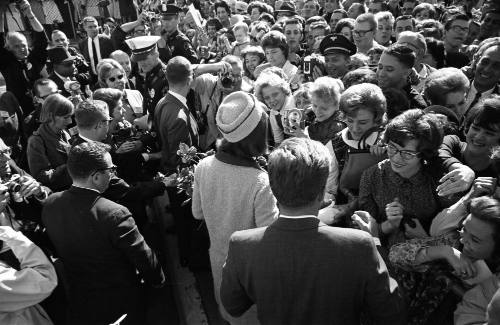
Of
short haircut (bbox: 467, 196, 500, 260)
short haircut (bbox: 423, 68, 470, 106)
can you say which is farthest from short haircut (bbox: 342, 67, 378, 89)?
short haircut (bbox: 467, 196, 500, 260)

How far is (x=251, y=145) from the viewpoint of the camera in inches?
91.7

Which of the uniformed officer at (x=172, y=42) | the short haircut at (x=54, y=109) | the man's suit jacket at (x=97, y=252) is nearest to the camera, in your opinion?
the man's suit jacket at (x=97, y=252)

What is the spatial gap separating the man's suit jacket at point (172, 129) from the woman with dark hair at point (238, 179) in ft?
3.97

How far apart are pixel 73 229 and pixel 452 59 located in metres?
5.07

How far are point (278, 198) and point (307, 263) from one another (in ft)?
0.87

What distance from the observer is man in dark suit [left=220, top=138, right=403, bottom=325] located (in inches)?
59.8

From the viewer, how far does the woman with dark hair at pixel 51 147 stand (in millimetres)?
3314

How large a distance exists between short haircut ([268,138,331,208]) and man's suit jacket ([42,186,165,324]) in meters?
1.16

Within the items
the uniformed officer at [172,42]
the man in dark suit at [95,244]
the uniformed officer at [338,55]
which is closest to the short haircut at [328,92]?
the uniformed officer at [338,55]

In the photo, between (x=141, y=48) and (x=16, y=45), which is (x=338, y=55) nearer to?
(x=141, y=48)

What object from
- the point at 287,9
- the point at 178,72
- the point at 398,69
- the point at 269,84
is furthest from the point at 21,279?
the point at 287,9

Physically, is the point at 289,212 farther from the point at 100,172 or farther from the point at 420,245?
the point at 100,172

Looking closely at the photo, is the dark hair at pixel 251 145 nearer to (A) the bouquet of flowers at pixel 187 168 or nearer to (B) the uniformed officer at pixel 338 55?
(A) the bouquet of flowers at pixel 187 168

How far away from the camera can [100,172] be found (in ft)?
8.09
